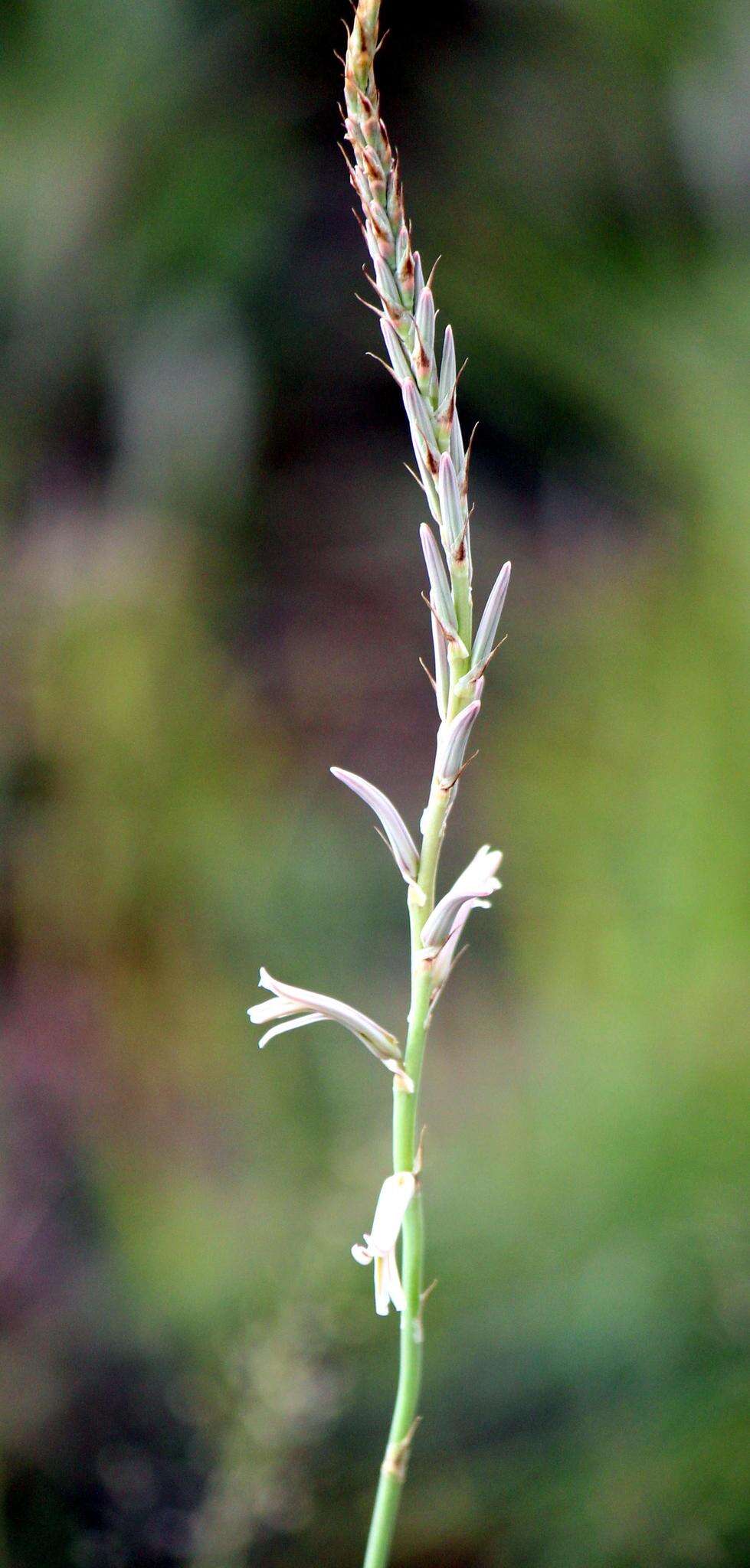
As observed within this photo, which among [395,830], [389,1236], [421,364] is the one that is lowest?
[389,1236]

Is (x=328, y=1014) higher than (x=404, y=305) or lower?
lower

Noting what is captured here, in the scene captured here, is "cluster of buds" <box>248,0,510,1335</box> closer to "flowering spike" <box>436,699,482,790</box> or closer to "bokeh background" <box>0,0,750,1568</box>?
"flowering spike" <box>436,699,482,790</box>

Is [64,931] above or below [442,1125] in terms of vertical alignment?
above

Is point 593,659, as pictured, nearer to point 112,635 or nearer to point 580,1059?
point 580,1059

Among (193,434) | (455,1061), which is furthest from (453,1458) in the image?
(193,434)

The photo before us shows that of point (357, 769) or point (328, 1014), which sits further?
point (357, 769)

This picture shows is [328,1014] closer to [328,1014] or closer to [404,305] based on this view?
[328,1014]

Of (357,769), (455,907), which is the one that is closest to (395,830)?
(455,907)
